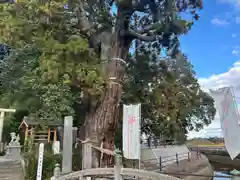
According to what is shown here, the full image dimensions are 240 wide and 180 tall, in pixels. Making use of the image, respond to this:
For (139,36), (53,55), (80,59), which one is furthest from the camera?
(139,36)

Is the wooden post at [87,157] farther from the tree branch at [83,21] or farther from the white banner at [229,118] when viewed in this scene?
the tree branch at [83,21]

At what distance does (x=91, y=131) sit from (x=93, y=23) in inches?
140

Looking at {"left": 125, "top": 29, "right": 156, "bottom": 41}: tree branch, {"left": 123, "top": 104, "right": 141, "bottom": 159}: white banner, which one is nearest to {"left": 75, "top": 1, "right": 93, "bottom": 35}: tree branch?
{"left": 125, "top": 29, "right": 156, "bottom": 41}: tree branch

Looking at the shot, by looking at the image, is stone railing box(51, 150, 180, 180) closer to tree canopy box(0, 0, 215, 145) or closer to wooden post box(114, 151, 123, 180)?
wooden post box(114, 151, 123, 180)

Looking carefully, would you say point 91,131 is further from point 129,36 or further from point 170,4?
point 170,4

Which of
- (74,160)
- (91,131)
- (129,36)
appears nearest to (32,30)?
(129,36)

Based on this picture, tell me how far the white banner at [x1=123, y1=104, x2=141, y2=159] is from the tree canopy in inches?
54.9

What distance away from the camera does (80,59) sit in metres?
6.59

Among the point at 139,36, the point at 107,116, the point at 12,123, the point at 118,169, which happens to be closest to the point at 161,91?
the point at 139,36

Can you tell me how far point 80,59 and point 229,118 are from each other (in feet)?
13.7

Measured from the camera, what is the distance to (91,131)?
718cm

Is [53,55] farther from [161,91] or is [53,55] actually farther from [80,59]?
[161,91]

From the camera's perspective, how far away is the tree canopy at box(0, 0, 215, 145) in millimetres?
6446

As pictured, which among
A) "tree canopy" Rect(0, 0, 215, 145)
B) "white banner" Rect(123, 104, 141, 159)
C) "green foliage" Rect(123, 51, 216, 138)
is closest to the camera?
"white banner" Rect(123, 104, 141, 159)
